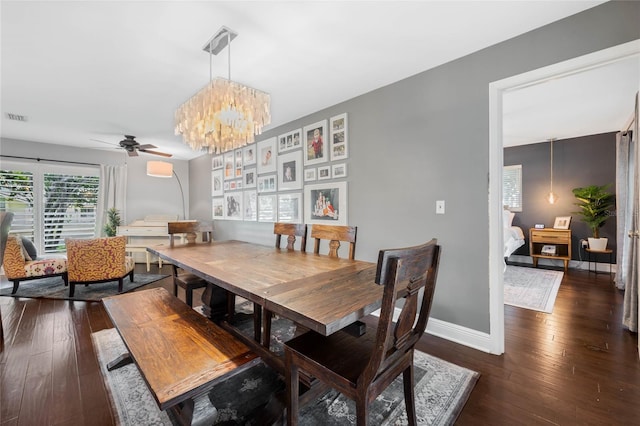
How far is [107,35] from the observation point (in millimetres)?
1871

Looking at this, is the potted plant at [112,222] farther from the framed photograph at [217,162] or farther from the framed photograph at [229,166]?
the framed photograph at [229,166]

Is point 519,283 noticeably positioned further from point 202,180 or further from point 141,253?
point 141,253

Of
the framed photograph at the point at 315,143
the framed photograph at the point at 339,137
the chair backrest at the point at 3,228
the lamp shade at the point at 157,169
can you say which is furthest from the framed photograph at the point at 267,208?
the chair backrest at the point at 3,228

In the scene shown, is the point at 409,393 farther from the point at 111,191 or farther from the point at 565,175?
the point at 111,191

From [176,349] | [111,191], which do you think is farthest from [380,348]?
[111,191]

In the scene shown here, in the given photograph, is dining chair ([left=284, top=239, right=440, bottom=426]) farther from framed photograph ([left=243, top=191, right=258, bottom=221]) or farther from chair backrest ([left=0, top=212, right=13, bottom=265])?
framed photograph ([left=243, top=191, right=258, bottom=221])

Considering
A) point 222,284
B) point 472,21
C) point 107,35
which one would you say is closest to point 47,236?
point 107,35

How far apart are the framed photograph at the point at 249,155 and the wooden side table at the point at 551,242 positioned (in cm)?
527

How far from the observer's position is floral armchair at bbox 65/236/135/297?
129 inches

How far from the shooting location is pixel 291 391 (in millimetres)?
1230

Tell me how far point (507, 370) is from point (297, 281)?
5.49 feet

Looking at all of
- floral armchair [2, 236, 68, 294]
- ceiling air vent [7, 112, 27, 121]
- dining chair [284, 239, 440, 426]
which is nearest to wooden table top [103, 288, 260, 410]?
dining chair [284, 239, 440, 426]

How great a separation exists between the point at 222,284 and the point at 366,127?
2215 mm

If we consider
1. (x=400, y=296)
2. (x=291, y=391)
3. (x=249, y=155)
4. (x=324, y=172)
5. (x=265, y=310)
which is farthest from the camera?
(x=249, y=155)
